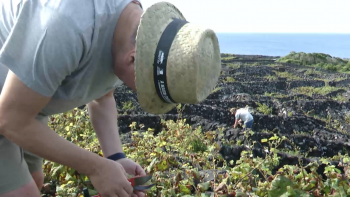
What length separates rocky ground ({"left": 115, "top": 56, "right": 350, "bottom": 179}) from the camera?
7.04m

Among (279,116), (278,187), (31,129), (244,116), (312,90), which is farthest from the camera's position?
(312,90)

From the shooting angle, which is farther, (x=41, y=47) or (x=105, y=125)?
(x=105, y=125)

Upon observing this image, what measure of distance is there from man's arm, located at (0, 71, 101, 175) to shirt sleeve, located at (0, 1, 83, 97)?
0.15ft

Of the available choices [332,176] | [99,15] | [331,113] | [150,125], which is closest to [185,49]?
[99,15]

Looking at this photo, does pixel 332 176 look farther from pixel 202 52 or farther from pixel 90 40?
pixel 90 40

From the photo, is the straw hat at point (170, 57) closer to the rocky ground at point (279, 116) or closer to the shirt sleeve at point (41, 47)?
the shirt sleeve at point (41, 47)

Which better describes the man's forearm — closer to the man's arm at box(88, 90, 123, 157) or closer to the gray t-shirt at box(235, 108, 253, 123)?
the man's arm at box(88, 90, 123, 157)

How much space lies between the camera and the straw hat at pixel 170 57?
4.48 ft

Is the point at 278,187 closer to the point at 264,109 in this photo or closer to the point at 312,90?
the point at 264,109

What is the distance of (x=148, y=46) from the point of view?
137 cm

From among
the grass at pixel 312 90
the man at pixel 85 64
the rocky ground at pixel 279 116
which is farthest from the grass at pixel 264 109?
the man at pixel 85 64

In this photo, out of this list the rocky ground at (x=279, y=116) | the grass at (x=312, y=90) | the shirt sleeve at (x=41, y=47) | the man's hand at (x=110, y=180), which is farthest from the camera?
the grass at (x=312, y=90)

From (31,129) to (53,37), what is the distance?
0.36 metres

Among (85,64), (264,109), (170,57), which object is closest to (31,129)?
(85,64)
